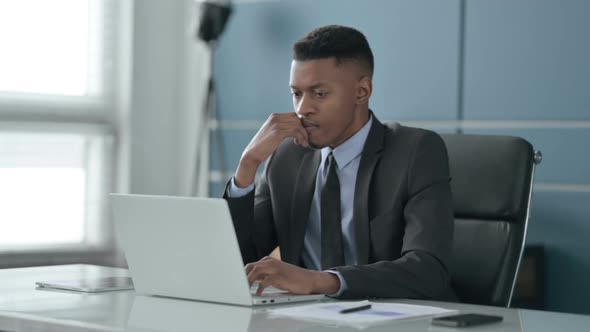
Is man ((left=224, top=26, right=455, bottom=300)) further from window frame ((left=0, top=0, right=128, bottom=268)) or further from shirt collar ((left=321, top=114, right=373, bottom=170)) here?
window frame ((left=0, top=0, right=128, bottom=268))

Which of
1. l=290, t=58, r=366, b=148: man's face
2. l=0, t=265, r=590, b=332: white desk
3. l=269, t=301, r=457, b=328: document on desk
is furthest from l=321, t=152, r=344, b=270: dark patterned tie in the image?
l=269, t=301, r=457, b=328: document on desk

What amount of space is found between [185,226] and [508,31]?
2.31 m

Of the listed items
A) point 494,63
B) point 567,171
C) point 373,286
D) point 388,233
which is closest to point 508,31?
point 494,63

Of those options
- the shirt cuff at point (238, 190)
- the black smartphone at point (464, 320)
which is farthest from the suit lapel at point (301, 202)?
the black smartphone at point (464, 320)

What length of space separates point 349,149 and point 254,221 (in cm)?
31

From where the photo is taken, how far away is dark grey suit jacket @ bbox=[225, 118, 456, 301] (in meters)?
2.04

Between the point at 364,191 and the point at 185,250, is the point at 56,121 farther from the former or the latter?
the point at 185,250

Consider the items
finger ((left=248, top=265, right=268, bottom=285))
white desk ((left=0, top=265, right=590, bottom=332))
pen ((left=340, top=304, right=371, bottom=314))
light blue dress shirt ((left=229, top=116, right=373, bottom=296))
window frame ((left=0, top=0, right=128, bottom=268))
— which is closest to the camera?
white desk ((left=0, top=265, right=590, bottom=332))

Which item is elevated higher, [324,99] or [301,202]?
[324,99]

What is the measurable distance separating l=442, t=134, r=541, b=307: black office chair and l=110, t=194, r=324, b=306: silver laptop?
0.53 metres

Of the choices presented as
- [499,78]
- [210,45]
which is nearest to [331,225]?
[499,78]

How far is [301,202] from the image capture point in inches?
95.9

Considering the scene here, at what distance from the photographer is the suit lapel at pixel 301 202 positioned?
7.88 feet

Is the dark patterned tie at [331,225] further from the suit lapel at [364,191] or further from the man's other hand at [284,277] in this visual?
the man's other hand at [284,277]
